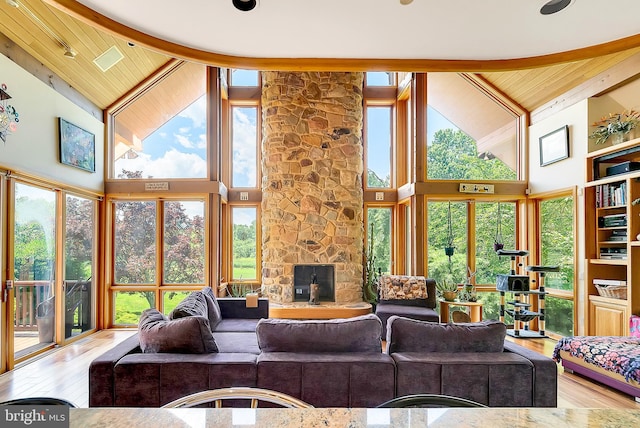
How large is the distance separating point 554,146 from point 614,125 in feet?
3.37

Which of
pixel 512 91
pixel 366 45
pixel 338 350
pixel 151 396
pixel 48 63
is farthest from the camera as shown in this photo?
pixel 512 91

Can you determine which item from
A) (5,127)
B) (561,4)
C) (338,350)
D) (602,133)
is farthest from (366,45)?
(602,133)

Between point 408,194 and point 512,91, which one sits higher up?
point 512,91

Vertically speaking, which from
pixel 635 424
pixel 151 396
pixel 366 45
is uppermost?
pixel 366 45

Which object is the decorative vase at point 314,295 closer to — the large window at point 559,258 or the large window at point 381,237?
the large window at point 381,237

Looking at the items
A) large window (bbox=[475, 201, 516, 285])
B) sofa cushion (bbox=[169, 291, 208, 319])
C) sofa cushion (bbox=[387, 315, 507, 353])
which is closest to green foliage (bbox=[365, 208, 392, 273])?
large window (bbox=[475, 201, 516, 285])

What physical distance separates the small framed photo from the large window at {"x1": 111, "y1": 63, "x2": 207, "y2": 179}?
5.59 m

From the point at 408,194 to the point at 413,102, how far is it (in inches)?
64.5

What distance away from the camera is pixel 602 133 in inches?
197

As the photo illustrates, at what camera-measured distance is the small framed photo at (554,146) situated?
18.3 feet

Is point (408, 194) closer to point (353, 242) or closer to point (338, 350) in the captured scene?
point (353, 242)

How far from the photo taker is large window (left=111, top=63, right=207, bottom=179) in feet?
21.3

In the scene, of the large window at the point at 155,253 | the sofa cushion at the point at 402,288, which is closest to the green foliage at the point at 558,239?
the sofa cushion at the point at 402,288

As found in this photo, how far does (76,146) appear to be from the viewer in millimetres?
5477
